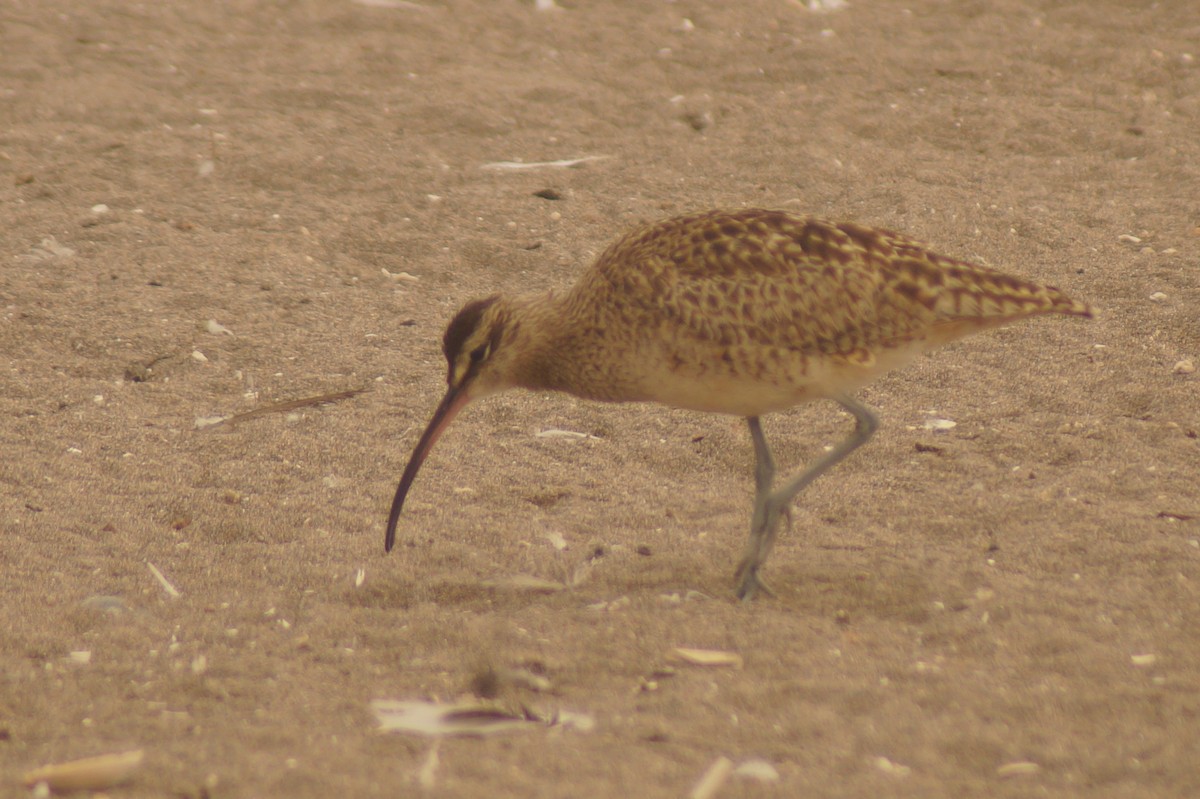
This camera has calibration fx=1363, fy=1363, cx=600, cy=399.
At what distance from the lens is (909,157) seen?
357 inches

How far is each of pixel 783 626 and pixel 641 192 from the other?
4.61 metres

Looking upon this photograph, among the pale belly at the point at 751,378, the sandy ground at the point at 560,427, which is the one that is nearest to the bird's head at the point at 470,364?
the sandy ground at the point at 560,427

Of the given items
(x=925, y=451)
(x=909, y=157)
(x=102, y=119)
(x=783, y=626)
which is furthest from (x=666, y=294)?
(x=102, y=119)

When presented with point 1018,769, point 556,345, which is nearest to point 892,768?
point 1018,769

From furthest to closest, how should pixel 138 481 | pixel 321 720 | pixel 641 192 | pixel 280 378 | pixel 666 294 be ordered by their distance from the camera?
pixel 641 192
pixel 280 378
pixel 138 481
pixel 666 294
pixel 321 720

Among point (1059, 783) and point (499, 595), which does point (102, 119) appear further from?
point (1059, 783)

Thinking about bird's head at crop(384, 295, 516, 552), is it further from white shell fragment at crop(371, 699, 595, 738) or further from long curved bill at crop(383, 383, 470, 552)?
white shell fragment at crop(371, 699, 595, 738)

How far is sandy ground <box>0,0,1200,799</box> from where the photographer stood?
12.7ft

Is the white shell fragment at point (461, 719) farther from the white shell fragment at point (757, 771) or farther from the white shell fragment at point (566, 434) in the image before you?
the white shell fragment at point (566, 434)

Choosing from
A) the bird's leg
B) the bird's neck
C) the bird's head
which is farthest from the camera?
the bird's head

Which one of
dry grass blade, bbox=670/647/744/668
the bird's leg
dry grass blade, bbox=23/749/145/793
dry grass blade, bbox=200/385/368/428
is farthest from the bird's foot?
dry grass blade, bbox=200/385/368/428

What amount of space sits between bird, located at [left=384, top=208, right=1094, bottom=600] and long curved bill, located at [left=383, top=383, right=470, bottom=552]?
0.05 feet

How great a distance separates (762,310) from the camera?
4.70 m

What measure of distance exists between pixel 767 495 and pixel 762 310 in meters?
0.75
